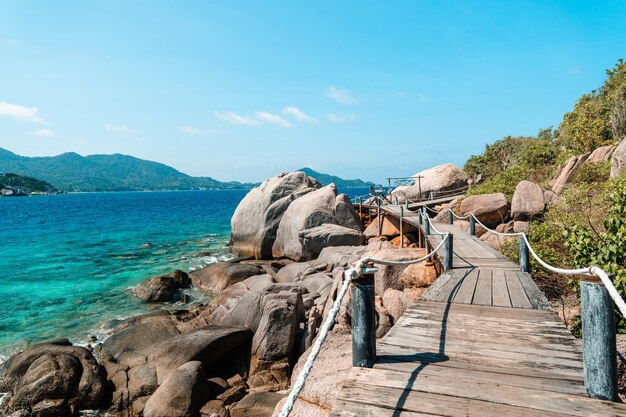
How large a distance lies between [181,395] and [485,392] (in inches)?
243

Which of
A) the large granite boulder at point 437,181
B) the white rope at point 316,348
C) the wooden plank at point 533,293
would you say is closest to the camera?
the white rope at point 316,348

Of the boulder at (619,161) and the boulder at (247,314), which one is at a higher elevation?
the boulder at (619,161)

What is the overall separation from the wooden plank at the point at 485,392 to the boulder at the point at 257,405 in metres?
4.29

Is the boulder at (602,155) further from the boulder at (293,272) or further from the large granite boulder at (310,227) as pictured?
the boulder at (293,272)

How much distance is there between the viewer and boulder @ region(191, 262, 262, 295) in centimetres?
1620

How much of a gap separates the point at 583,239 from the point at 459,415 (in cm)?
509

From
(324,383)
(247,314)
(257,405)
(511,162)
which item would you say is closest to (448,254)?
(324,383)

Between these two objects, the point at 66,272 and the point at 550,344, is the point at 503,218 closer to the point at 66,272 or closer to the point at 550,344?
the point at 550,344

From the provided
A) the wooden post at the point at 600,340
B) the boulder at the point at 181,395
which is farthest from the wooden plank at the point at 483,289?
the boulder at the point at 181,395

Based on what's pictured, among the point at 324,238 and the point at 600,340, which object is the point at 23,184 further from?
the point at 600,340

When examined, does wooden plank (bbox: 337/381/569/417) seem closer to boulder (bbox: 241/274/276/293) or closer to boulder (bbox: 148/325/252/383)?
boulder (bbox: 148/325/252/383)

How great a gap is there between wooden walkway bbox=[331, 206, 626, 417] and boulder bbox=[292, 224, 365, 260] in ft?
42.1

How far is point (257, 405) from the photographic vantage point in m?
7.07

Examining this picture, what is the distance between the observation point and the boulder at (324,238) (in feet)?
62.2
